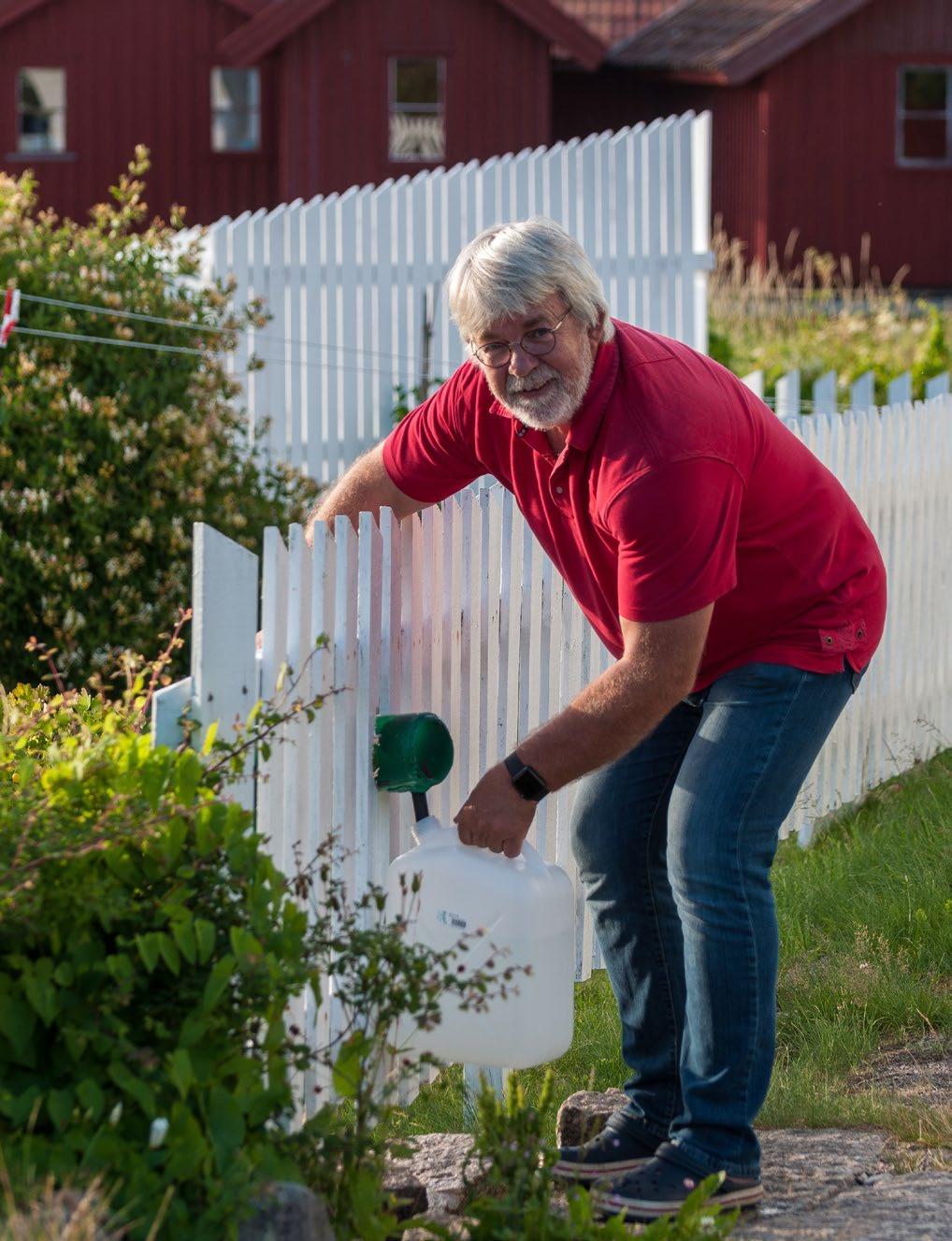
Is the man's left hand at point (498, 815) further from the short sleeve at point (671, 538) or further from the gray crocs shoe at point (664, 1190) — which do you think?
the gray crocs shoe at point (664, 1190)

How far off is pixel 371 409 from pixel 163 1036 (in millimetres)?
7821

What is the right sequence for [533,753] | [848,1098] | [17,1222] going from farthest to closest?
[848,1098] < [533,753] < [17,1222]

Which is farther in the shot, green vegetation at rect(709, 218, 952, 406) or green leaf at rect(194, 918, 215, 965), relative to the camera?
green vegetation at rect(709, 218, 952, 406)

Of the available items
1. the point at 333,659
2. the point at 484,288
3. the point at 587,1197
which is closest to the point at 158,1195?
the point at 587,1197

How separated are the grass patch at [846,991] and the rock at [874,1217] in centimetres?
25

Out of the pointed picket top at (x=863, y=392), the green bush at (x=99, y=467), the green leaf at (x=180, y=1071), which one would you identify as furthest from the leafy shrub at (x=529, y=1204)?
the pointed picket top at (x=863, y=392)

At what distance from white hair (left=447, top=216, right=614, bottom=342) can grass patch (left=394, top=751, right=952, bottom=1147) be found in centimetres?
144

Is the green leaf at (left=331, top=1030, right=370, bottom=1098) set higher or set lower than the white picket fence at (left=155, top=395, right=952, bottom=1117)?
lower

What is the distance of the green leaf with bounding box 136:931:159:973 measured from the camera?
2.27m

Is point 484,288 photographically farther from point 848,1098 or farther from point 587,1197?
point 848,1098

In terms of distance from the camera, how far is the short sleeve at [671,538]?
2.79 m

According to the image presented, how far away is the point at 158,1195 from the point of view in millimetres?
2219

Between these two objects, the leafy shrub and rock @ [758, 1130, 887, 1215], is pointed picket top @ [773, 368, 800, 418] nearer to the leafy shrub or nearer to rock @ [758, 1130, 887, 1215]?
rock @ [758, 1130, 887, 1215]

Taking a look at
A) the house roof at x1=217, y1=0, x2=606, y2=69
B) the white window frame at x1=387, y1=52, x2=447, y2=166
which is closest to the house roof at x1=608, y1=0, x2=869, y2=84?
the house roof at x1=217, y1=0, x2=606, y2=69
